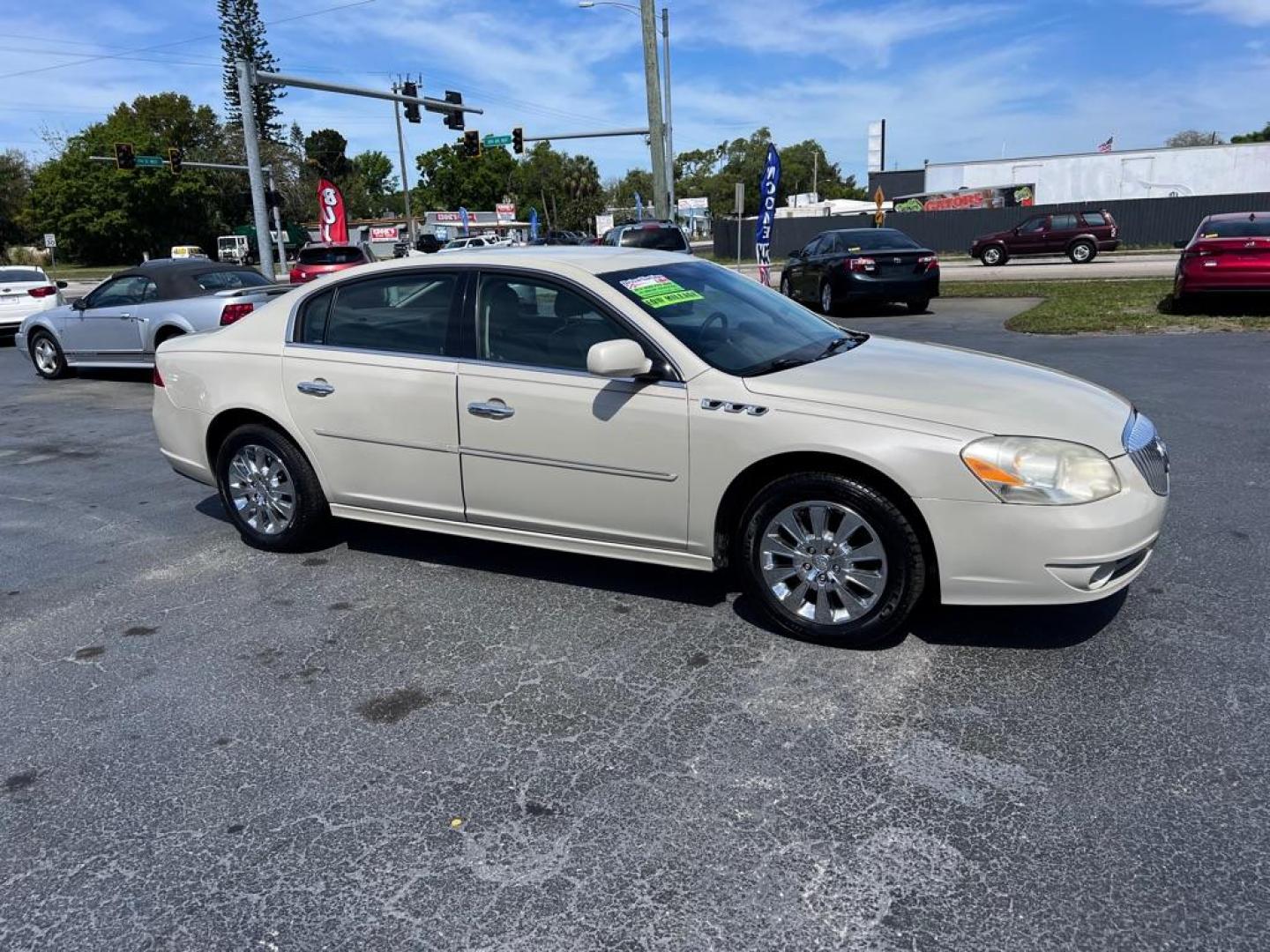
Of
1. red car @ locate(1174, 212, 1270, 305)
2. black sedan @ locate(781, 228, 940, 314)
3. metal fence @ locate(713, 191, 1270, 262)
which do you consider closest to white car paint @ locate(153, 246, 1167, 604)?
red car @ locate(1174, 212, 1270, 305)

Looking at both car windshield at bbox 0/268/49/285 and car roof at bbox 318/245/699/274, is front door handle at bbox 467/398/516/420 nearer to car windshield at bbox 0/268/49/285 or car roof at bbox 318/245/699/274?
car roof at bbox 318/245/699/274

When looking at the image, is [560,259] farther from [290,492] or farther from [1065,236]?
[1065,236]

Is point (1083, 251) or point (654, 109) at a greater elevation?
point (654, 109)

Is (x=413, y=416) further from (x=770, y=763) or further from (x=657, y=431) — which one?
(x=770, y=763)

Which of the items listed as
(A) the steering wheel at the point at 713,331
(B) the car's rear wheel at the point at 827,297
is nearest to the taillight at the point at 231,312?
(A) the steering wheel at the point at 713,331

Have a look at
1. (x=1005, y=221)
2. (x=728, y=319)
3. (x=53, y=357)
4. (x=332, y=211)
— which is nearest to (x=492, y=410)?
(x=728, y=319)

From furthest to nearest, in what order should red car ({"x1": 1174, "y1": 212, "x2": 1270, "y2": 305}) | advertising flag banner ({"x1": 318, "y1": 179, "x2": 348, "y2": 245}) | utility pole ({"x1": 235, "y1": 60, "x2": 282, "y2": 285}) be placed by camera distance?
advertising flag banner ({"x1": 318, "y1": 179, "x2": 348, "y2": 245})
utility pole ({"x1": 235, "y1": 60, "x2": 282, "y2": 285})
red car ({"x1": 1174, "y1": 212, "x2": 1270, "y2": 305})

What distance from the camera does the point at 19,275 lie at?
54.8 feet

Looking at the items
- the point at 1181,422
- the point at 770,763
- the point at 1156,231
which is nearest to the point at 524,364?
the point at 770,763

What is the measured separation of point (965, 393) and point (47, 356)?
501 inches

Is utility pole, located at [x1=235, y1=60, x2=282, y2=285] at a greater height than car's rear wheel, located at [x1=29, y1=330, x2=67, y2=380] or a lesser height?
greater

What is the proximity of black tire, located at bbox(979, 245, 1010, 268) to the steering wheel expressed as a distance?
2960 cm

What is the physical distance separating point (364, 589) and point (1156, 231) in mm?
44922

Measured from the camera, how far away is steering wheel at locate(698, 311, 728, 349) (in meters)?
4.13
